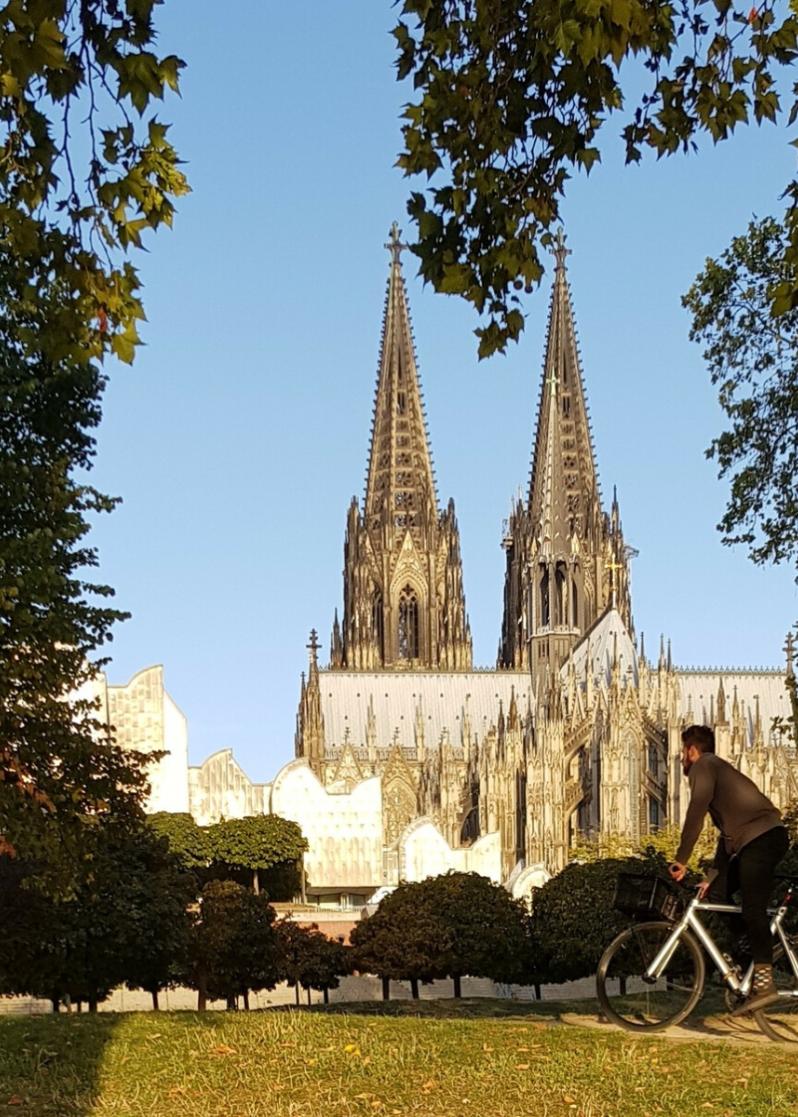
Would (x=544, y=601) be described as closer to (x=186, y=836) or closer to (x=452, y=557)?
(x=452, y=557)

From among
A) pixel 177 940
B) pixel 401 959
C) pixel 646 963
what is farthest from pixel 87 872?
pixel 646 963

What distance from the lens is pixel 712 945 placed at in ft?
36.8

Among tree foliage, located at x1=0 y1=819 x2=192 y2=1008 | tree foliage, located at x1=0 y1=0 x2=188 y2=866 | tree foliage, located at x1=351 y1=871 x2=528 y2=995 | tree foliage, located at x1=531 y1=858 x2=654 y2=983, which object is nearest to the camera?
tree foliage, located at x1=0 y1=0 x2=188 y2=866

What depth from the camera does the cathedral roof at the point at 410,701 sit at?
11281 cm

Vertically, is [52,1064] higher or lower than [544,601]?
lower

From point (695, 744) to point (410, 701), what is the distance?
339 ft

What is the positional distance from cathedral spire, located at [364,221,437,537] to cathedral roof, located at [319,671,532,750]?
10.7m

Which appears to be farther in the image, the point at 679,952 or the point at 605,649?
the point at 605,649

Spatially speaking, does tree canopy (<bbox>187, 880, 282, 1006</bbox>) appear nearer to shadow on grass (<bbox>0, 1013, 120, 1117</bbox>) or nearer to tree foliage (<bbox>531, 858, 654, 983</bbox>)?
tree foliage (<bbox>531, 858, 654, 983</bbox>)

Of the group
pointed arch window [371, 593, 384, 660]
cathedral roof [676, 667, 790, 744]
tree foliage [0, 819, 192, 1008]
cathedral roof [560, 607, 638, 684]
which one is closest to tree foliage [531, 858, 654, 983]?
tree foliage [0, 819, 192, 1008]

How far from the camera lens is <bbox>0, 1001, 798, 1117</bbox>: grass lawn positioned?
970 cm

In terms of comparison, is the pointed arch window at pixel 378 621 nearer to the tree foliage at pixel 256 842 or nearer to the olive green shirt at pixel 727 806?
the tree foliage at pixel 256 842

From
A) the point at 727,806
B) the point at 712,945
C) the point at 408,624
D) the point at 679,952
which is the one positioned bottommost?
the point at 679,952

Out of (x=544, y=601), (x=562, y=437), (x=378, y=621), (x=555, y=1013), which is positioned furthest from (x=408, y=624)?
(x=555, y=1013)
